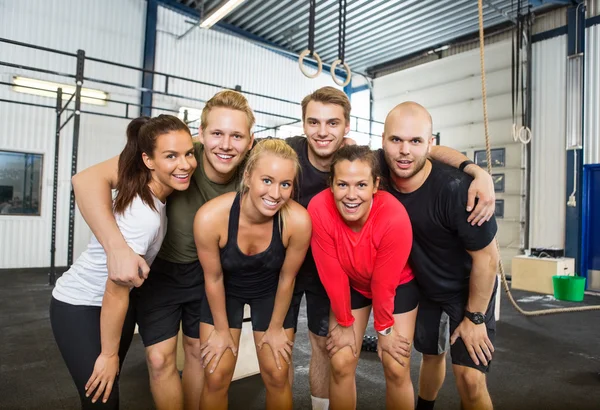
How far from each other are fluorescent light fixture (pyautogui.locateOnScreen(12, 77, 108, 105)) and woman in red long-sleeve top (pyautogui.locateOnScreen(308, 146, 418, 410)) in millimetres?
5517

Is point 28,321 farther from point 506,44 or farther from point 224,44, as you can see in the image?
point 506,44

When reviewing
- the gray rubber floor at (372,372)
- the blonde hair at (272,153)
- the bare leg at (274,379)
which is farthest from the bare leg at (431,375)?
the blonde hair at (272,153)

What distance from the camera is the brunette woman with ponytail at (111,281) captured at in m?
1.41

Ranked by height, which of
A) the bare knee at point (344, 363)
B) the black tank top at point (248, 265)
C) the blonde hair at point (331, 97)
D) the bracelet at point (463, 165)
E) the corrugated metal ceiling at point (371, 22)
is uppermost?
the corrugated metal ceiling at point (371, 22)

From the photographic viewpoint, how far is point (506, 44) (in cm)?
809

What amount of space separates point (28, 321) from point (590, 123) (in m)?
8.62

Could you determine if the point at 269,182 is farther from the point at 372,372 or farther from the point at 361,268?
the point at 372,372

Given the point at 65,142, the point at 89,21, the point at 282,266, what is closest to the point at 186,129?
the point at 282,266

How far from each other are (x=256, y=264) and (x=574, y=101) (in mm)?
7575

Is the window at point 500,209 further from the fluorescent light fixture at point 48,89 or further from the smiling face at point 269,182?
the smiling face at point 269,182

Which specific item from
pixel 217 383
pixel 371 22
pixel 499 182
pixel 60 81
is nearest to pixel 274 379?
pixel 217 383

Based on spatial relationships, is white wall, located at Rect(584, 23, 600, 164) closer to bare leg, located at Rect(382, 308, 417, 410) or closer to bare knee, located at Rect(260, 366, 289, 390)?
bare leg, located at Rect(382, 308, 417, 410)

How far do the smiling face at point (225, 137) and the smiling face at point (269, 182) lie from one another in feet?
0.56

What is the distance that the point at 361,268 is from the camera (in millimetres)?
1695
